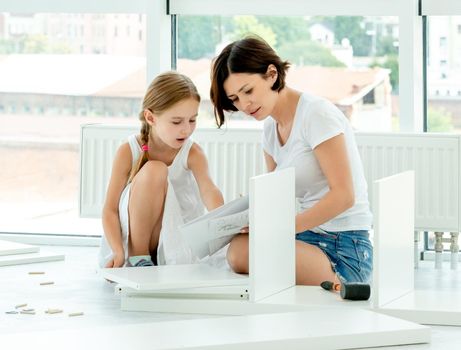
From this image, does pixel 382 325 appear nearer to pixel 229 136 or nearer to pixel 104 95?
pixel 229 136

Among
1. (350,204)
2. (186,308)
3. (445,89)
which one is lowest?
(186,308)

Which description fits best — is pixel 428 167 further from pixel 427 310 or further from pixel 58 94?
pixel 58 94

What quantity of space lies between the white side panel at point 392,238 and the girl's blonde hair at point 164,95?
722 mm

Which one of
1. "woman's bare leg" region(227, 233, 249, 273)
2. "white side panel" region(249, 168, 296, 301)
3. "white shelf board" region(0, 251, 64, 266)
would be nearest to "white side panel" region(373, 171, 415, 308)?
"white side panel" region(249, 168, 296, 301)

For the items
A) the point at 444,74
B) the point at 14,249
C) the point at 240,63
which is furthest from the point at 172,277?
the point at 444,74

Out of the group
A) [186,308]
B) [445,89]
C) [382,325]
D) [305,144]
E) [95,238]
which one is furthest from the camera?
[95,238]

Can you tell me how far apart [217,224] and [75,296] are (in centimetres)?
50

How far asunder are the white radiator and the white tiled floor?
211 mm

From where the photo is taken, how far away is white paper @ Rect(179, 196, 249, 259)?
9.16ft

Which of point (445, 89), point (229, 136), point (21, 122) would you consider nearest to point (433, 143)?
point (445, 89)

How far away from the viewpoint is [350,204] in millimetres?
2857

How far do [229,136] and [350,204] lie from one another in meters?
0.99

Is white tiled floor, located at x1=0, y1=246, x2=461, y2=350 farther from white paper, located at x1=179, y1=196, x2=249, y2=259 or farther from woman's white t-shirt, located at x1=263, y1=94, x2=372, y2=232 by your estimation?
woman's white t-shirt, located at x1=263, y1=94, x2=372, y2=232

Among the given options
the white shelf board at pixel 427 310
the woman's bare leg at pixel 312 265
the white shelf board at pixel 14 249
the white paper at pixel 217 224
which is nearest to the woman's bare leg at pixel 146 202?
the white paper at pixel 217 224
